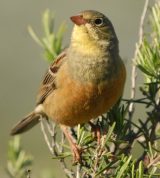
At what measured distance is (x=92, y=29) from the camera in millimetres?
4816

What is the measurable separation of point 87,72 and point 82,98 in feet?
0.65

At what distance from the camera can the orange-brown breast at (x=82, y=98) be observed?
4434mm

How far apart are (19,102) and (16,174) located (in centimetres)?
1197

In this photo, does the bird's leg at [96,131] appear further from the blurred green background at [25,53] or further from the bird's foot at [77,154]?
the blurred green background at [25,53]

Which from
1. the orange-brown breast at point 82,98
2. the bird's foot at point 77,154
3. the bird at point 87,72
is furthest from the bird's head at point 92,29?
the bird's foot at point 77,154

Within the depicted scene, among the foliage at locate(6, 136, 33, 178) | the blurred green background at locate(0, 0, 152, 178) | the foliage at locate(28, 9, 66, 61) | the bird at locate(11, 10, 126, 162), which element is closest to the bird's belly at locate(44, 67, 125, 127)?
the bird at locate(11, 10, 126, 162)

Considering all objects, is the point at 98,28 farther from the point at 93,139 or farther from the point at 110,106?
the point at 93,139

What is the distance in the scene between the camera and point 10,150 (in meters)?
3.76

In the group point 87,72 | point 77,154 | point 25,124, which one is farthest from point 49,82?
point 77,154

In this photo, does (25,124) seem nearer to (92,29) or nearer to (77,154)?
(92,29)

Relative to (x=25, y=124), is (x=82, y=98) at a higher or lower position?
higher

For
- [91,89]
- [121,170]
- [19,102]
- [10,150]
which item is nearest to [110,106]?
[91,89]

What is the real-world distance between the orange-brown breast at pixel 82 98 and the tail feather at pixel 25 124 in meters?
0.86

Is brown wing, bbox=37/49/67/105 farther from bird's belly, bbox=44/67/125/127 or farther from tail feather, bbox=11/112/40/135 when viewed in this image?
tail feather, bbox=11/112/40/135
